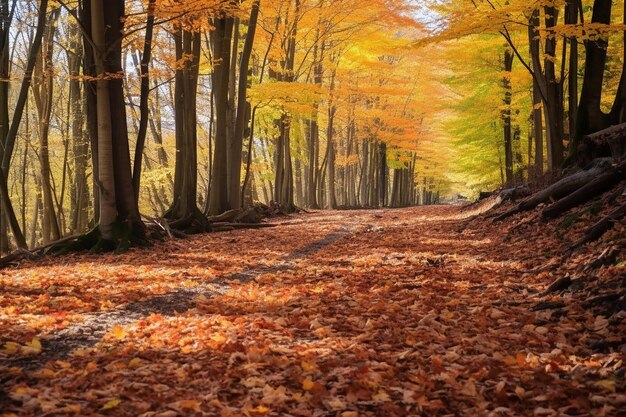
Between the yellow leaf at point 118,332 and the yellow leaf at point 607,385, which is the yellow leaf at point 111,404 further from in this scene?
the yellow leaf at point 607,385

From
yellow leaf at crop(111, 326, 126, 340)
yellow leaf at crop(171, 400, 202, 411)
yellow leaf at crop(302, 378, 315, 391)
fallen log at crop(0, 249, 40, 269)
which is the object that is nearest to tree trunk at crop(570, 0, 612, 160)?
yellow leaf at crop(302, 378, 315, 391)

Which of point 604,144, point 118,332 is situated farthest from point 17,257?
point 604,144

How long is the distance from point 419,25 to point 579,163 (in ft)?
33.9

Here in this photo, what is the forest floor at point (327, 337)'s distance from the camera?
3326 millimetres

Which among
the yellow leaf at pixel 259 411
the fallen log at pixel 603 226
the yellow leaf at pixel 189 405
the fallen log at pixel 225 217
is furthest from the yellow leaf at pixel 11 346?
the fallen log at pixel 225 217

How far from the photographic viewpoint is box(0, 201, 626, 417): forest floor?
10.9 feet

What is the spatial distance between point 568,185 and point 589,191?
1071mm

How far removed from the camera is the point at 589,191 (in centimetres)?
849

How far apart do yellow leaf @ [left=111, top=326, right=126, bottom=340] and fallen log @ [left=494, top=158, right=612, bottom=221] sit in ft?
25.2

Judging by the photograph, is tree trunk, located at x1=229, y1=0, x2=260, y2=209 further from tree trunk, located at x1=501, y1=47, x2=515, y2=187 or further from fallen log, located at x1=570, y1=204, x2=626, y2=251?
fallen log, located at x1=570, y1=204, x2=626, y2=251

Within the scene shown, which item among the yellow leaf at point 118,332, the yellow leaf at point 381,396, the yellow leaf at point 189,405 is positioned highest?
the yellow leaf at point 118,332

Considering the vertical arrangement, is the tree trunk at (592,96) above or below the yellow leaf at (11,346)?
above

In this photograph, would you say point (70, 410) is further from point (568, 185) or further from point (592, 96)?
point (592, 96)

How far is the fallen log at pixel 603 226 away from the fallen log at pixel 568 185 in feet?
6.62
